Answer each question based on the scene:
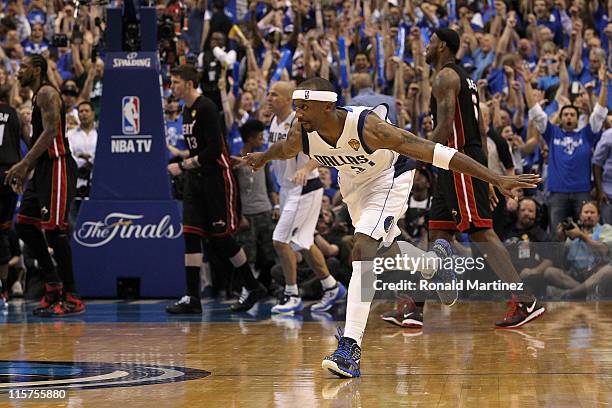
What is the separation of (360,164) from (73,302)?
489 cm

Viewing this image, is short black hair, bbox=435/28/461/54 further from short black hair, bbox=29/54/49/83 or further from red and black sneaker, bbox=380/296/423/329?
short black hair, bbox=29/54/49/83

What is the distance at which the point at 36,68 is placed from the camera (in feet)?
36.8

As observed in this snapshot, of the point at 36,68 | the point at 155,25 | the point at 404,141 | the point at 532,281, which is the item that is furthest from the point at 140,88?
the point at 404,141

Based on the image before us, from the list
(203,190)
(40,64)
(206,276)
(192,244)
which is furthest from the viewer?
(206,276)

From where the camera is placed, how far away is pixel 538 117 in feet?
44.0

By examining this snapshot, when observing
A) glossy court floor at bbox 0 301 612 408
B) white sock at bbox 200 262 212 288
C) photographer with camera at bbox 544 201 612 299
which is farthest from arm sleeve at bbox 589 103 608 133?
white sock at bbox 200 262 212 288

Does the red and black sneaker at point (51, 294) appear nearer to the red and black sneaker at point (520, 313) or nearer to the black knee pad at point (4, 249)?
the black knee pad at point (4, 249)

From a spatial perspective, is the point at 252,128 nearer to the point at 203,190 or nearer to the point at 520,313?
the point at 203,190

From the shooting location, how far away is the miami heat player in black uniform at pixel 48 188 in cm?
1110

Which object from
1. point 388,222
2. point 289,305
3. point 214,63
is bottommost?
point 289,305

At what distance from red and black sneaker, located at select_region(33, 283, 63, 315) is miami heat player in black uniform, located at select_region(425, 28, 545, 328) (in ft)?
13.4

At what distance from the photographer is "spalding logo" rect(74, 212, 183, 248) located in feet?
42.2

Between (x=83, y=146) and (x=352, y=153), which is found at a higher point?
(x=83, y=146)

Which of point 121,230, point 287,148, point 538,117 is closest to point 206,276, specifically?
point 121,230
